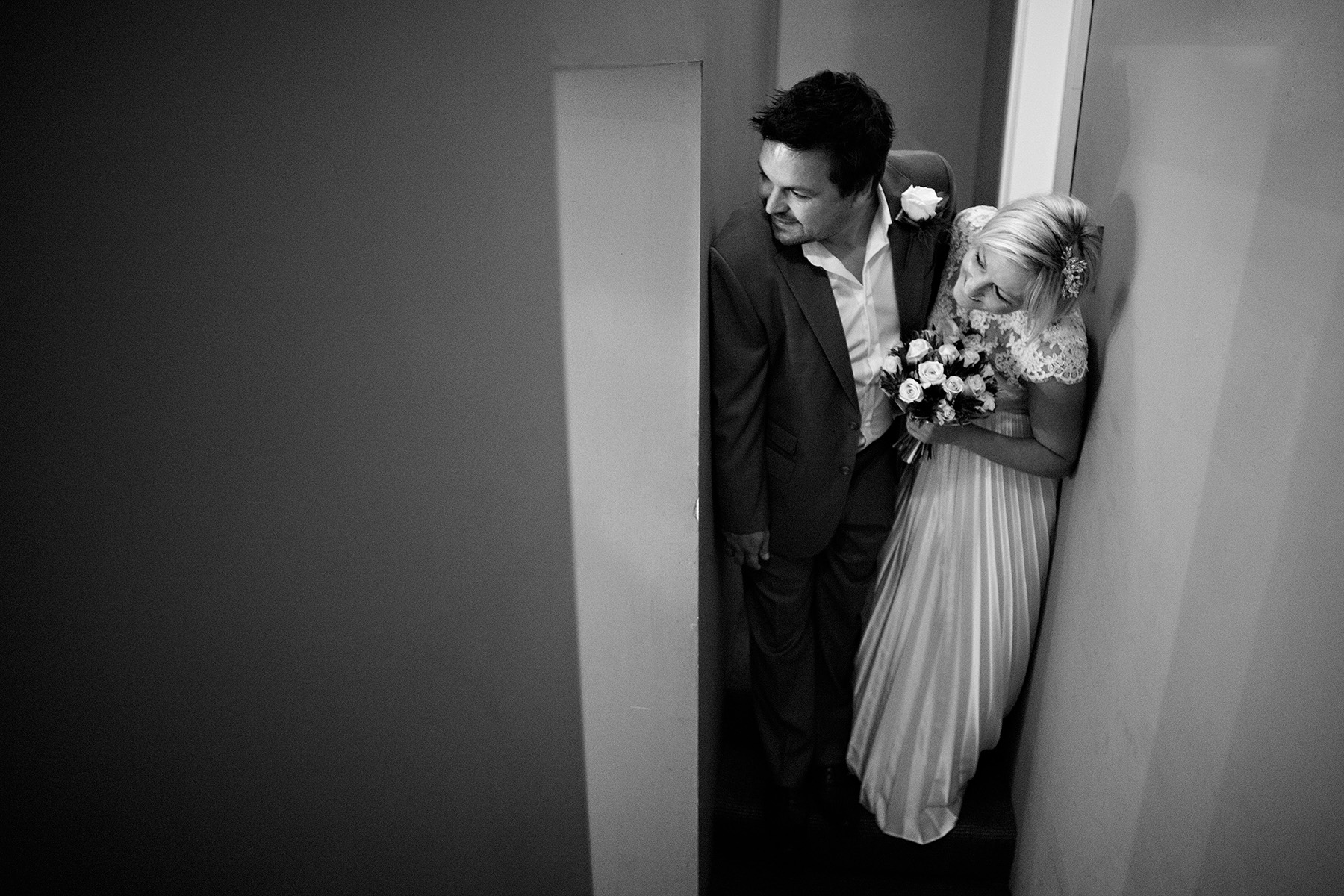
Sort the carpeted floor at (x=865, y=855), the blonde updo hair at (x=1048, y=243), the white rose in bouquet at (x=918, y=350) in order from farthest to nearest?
the carpeted floor at (x=865, y=855), the white rose in bouquet at (x=918, y=350), the blonde updo hair at (x=1048, y=243)

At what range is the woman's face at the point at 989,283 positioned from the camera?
2031 mm

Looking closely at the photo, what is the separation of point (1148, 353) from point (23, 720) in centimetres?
233

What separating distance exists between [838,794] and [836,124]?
6.30ft

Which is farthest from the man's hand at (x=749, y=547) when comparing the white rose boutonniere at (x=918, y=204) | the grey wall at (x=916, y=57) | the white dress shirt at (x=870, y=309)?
the grey wall at (x=916, y=57)

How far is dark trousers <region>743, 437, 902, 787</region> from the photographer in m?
2.61

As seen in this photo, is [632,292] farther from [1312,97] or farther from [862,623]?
[862,623]

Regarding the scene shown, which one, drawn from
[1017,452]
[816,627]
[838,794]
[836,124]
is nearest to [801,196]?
[836,124]

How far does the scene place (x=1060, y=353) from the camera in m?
2.11

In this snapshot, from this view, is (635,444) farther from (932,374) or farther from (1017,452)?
(1017,452)

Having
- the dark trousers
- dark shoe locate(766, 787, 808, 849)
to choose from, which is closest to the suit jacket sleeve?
the dark trousers

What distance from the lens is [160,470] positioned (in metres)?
1.80

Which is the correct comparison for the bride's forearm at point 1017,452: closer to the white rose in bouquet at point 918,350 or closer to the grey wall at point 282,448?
the white rose in bouquet at point 918,350

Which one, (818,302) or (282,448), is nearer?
(282,448)

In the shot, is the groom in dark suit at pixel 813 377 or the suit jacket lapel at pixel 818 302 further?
the suit jacket lapel at pixel 818 302
